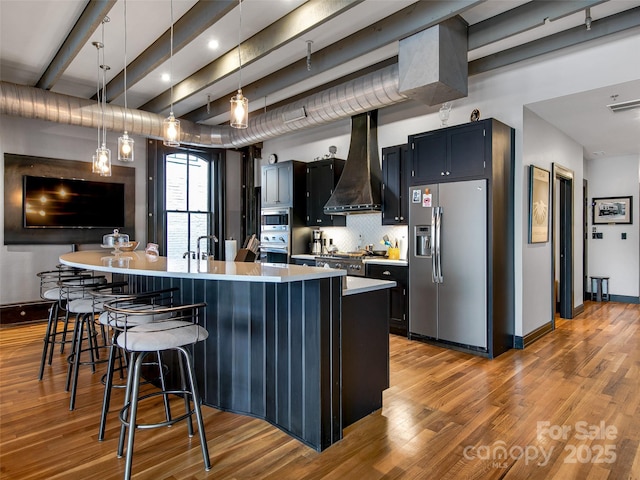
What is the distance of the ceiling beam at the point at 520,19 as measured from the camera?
125 inches

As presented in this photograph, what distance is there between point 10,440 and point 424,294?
3975mm

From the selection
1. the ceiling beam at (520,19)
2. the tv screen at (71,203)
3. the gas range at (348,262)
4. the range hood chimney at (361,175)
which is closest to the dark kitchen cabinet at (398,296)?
the gas range at (348,262)

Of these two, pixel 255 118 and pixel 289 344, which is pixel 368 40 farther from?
pixel 289 344

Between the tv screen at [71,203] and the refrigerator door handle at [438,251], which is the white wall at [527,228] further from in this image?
the tv screen at [71,203]

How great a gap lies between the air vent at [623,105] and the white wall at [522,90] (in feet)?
2.49

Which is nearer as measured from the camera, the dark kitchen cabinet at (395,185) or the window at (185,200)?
the dark kitchen cabinet at (395,185)

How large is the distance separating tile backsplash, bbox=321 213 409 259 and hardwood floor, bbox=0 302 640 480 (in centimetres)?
226

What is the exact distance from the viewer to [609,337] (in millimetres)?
4934

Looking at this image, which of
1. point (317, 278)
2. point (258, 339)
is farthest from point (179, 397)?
point (317, 278)

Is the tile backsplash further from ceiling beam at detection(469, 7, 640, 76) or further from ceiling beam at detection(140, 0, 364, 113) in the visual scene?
ceiling beam at detection(140, 0, 364, 113)

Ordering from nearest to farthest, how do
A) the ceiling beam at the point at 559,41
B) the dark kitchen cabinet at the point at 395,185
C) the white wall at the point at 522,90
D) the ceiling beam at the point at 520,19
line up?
the ceiling beam at the point at 520,19, the ceiling beam at the point at 559,41, the white wall at the point at 522,90, the dark kitchen cabinet at the point at 395,185

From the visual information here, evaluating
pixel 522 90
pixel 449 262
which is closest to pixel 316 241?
pixel 449 262

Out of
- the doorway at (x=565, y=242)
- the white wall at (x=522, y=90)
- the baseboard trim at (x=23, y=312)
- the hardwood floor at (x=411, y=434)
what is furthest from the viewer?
the doorway at (x=565, y=242)

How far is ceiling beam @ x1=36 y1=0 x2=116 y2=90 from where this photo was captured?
10.8 ft
